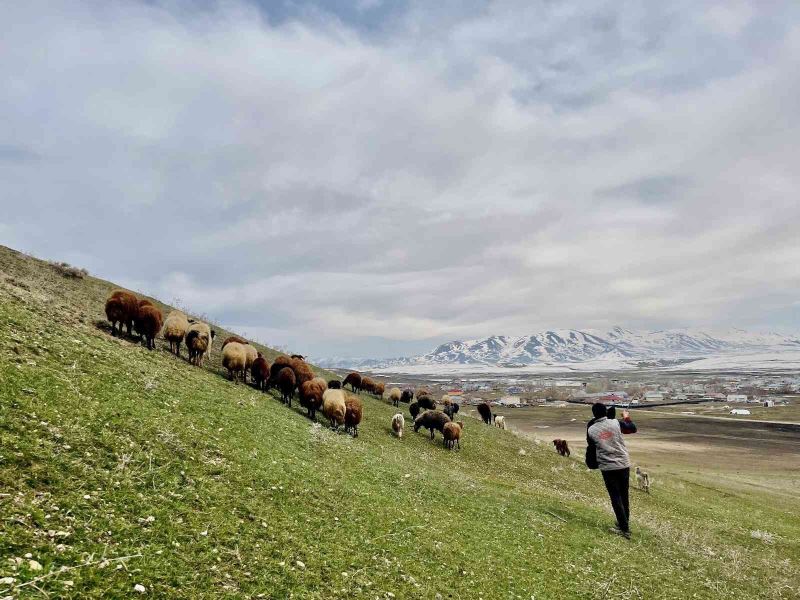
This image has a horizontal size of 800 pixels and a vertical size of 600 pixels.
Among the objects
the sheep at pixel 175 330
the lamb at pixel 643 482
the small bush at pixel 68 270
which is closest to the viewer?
the sheep at pixel 175 330

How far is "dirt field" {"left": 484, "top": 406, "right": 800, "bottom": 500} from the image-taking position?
56794 millimetres

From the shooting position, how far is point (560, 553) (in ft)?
41.9

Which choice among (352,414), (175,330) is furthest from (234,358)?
(352,414)

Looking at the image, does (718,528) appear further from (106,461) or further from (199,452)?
(106,461)

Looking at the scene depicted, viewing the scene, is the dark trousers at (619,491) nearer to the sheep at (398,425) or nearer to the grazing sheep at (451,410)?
the sheep at (398,425)

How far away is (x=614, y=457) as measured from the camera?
15836 millimetres

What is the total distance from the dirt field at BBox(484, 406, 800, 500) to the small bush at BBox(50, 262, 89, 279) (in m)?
51.2

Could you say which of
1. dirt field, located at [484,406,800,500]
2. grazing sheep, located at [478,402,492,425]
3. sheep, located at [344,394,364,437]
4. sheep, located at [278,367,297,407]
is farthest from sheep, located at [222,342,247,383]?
dirt field, located at [484,406,800,500]

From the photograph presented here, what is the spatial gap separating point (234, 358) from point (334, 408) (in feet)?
21.4

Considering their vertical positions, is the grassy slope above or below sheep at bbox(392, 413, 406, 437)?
above

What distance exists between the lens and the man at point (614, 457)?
15.8 metres

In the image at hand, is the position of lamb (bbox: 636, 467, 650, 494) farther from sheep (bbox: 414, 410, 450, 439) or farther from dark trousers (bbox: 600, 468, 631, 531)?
dark trousers (bbox: 600, 468, 631, 531)

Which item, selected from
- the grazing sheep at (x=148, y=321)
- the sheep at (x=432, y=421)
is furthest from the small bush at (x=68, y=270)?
the sheep at (x=432, y=421)

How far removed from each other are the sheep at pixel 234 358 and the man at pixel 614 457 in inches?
737
